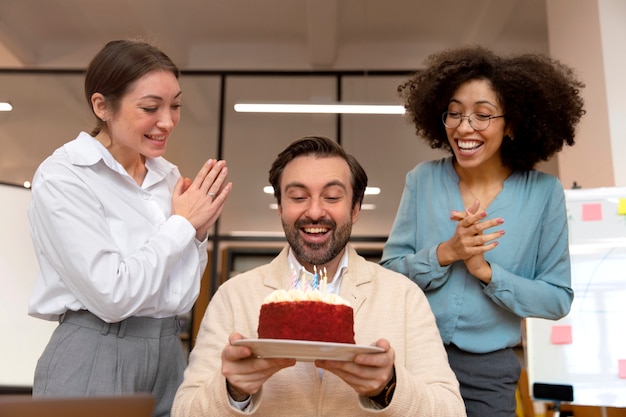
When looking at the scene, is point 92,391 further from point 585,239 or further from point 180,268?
point 585,239

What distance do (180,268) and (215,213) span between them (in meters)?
0.19

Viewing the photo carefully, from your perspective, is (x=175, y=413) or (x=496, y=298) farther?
(x=496, y=298)

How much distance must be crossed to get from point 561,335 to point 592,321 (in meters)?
0.17

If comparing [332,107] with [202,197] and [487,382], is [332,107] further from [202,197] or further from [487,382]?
[487,382]

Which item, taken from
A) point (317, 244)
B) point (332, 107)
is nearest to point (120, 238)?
point (317, 244)

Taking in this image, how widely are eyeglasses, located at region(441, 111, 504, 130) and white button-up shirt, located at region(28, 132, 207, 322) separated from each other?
2.68ft

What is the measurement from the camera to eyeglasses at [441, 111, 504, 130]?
1.83m

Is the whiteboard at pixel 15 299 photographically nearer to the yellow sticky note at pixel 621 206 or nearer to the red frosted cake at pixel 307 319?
the red frosted cake at pixel 307 319

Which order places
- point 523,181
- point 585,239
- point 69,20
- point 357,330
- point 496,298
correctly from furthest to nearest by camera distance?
1. point 69,20
2. point 585,239
3. point 523,181
4. point 496,298
5. point 357,330

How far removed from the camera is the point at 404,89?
2.25m

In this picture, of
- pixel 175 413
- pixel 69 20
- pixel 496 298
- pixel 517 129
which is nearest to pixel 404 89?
pixel 517 129

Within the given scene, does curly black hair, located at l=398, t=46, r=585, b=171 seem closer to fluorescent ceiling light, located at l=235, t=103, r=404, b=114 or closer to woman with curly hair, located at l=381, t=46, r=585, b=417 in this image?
woman with curly hair, located at l=381, t=46, r=585, b=417

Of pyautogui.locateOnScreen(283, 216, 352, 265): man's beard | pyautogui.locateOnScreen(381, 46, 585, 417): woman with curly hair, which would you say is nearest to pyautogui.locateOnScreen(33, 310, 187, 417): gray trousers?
pyautogui.locateOnScreen(283, 216, 352, 265): man's beard

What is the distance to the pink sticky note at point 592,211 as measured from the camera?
133 inches
